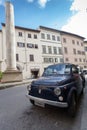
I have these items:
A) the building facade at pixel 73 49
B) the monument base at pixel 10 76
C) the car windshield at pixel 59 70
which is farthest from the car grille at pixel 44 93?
the building facade at pixel 73 49

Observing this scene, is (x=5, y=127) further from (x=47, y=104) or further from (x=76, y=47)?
(x=76, y=47)

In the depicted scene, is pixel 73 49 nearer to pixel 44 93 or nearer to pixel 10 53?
pixel 10 53

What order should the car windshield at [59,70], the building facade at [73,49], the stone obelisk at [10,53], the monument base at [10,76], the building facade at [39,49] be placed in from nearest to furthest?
the car windshield at [59,70]
the monument base at [10,76]
the stone obelisk at [10,53]
the building facade at [39,49]
the building facade at [73,49]

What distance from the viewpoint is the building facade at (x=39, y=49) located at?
3259 centimetres

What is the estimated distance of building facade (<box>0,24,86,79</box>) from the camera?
32.6 m

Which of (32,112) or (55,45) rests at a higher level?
(55,45)

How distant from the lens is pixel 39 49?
36.3m

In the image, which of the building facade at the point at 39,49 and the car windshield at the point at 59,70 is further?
the building facade at the point at 39,49

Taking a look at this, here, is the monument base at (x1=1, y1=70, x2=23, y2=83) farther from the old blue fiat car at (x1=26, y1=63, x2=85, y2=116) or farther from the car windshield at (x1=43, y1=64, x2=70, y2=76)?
the old blue fiat car at (x1=26, y1=63, x2=85, y2=116)

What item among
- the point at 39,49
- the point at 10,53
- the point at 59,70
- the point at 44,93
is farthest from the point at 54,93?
the point at 39,49

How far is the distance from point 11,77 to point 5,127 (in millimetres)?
13314

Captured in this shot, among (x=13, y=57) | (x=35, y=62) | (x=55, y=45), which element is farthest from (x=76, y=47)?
(x=13, y=57)

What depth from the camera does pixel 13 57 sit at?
17406mm

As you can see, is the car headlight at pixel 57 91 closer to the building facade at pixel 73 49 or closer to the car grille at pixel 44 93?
the car grille at pixel 44 93
